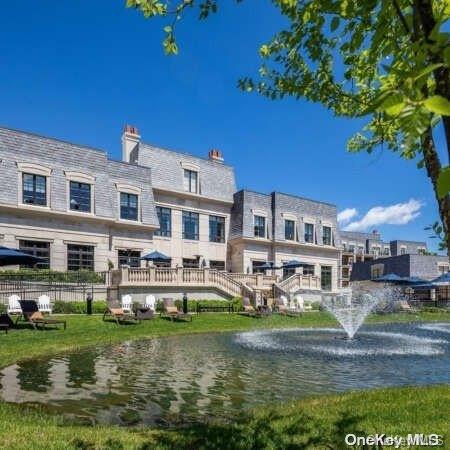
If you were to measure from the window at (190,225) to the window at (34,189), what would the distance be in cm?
1336

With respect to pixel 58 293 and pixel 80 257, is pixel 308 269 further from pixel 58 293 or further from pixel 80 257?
pixel 58 293

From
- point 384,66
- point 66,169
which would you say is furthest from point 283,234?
point 384,66

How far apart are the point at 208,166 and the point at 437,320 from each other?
2411cm

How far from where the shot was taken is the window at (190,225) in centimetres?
3994

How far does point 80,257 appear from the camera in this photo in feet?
106

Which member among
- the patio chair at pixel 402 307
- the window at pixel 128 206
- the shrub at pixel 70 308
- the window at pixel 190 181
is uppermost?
the window at pixel 190 181

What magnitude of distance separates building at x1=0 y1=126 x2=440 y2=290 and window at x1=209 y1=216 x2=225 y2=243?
0.10 metres

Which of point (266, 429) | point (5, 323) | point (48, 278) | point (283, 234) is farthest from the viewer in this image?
point (283, 234)

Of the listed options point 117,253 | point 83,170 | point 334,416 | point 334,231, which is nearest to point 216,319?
point 117,253

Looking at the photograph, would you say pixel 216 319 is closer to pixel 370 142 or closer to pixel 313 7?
pixel 370 142

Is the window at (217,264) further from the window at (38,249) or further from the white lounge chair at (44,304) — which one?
the white lounge chair at (44,304)

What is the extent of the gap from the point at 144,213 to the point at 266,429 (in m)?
31.1

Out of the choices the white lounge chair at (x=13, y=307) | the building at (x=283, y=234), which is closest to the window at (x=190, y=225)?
the building at (x=283, y=234)

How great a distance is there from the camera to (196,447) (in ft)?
16.3
